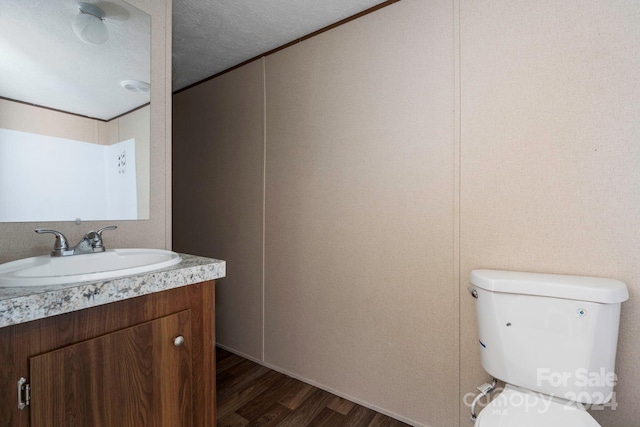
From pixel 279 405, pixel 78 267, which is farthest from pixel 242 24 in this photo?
pixel 279 405

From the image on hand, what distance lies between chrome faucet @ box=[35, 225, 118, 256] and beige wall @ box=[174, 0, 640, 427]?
1063 mm

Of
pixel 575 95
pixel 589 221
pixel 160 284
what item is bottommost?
pixel 160 284

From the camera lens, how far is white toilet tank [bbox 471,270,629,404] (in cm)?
93

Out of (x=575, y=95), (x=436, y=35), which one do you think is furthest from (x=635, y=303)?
(x=436, y=35)

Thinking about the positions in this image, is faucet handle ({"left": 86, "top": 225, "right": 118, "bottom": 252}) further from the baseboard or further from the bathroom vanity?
the baseboard

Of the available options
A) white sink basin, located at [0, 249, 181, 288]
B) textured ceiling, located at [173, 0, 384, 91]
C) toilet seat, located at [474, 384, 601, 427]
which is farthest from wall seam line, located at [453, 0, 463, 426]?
white sink basin, located at [0, 249, 181, 288]

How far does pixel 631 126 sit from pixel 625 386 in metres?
0.94

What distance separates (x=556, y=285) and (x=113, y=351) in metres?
1.37

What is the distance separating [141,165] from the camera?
128cm

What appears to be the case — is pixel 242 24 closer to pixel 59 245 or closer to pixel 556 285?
pixel 59 245

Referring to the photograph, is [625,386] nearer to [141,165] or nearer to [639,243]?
[639,243]

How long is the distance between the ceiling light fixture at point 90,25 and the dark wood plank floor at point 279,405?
190cm

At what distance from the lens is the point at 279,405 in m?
1.65

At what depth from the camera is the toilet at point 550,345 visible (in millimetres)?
918
